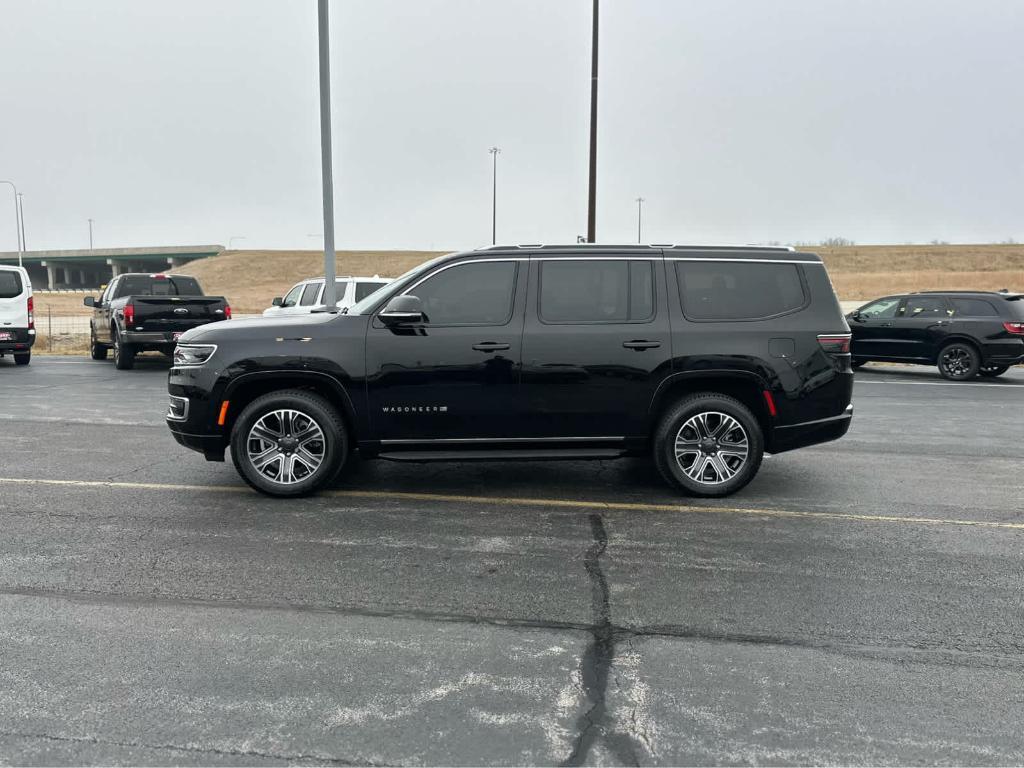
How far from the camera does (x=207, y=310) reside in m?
16.4

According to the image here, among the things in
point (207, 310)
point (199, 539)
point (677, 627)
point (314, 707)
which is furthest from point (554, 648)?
point (207, 310)

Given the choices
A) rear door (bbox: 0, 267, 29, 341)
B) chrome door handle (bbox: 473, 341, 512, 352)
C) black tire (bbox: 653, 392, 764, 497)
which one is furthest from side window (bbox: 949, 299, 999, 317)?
rear door (bbox: 0, 267, 29, 341)

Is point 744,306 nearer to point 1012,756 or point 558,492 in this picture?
point 558,492

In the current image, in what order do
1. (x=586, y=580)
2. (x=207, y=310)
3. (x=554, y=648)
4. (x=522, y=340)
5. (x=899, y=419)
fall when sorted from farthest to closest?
(x=207, y=310), (x=899, y=419), (x=522, y=340), (x=586, y=580), (x=554, y=648)

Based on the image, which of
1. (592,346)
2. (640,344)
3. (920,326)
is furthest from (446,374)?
(920,326)

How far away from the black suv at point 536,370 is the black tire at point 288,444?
0.01 m

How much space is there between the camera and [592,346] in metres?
6.47

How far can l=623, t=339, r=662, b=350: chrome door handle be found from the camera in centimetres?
648

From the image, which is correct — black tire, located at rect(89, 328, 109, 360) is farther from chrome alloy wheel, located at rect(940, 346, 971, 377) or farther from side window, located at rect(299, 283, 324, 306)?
chrome alloy wheel, located at rect(940, 346, 971, 377)

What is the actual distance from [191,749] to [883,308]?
17039mm

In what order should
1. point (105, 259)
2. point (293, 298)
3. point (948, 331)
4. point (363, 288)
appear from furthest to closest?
point (105, 259)
point (293, 298)
point (363, 288)
point (948, 331)

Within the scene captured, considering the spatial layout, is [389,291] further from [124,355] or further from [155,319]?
[124,355]

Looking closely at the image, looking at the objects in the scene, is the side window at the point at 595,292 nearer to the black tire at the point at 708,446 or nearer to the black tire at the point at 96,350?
the black tire at the point at 708,446

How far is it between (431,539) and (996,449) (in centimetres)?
654
